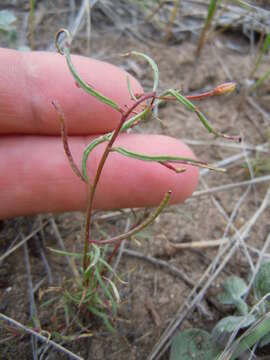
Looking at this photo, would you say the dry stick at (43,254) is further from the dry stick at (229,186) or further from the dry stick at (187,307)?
the dry stick at (229,186)

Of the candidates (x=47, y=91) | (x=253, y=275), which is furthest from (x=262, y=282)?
(x=47, y=91)

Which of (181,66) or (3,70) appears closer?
(3,70)

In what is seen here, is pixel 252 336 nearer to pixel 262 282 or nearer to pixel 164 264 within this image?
pixel 262 282

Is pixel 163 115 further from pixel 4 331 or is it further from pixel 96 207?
pixel 4 331

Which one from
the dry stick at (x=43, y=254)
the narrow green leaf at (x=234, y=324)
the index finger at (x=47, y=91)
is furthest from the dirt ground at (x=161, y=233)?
the index finger at (x=47, y=91)

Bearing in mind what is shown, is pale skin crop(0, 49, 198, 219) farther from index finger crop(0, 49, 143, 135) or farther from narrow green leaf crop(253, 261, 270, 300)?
narrow green leaf crop(253, 261, 270, 300)

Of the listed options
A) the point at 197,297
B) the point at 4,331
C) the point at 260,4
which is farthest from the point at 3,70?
the point at 260,4
